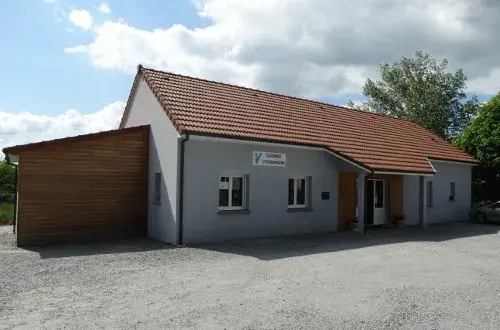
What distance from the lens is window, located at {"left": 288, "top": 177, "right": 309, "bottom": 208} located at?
1505 centimetres

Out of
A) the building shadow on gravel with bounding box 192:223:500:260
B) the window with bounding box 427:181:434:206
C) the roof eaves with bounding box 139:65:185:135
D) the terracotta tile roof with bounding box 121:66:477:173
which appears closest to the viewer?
the building shadow on gravel with bounding box 192:223:500:260

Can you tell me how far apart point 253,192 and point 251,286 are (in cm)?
602

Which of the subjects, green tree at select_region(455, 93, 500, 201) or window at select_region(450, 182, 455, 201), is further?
green tree at select_region(455, 93, 500, 201)

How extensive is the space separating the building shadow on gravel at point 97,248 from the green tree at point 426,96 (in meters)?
34.8

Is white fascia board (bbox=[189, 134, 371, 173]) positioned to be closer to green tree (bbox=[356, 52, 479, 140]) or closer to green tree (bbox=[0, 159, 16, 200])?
green tree (bbox=[0, 159, 16, 200])

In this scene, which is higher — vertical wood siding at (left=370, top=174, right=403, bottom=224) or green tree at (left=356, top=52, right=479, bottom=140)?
green tree at (left=356, top=52, right=479, bottom=140)

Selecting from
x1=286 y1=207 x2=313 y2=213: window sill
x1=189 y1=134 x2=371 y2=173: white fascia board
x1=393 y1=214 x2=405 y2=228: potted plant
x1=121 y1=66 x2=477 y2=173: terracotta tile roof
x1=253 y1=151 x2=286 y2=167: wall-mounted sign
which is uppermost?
x1=121 y1=66 x2=477 y2=173: terracotta tile roof

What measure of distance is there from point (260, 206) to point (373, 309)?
7.53 metres

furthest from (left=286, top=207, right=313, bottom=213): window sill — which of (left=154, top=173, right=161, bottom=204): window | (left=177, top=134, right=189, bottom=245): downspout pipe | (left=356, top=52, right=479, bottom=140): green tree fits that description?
(left=356, top=52, right=479, bottom=140): green tree

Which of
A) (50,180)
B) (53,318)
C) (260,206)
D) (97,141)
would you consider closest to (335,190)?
(260,206)

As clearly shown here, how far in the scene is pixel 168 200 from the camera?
507 inches

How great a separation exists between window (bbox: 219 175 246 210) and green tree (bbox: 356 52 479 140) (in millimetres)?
32191

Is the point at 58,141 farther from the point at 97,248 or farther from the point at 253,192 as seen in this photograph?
the point at 253,192

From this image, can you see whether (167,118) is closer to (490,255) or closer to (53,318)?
(53,318)
